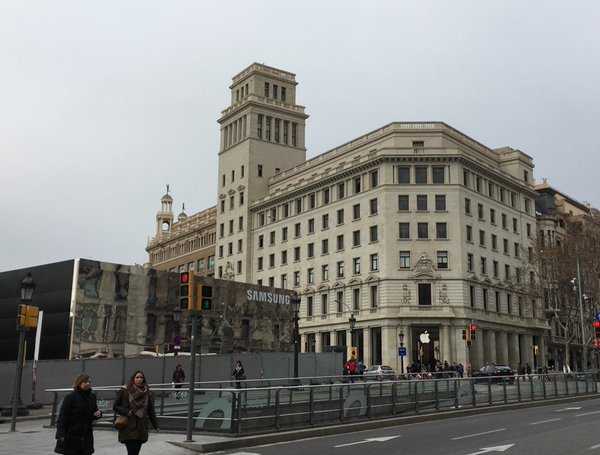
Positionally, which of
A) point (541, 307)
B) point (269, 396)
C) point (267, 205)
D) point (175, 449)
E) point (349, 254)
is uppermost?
point (267, 205)

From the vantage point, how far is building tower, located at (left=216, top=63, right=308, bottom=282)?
292ft

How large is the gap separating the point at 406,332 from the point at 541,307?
20502 mm

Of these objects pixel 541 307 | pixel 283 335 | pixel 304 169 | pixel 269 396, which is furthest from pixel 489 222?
pixel 269 396

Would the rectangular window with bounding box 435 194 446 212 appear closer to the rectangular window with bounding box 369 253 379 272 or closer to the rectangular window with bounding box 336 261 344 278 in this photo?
the rectangular window with bounding box 369 253 379 272

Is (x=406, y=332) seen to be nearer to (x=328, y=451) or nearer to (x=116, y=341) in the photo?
(x=116, y=341)

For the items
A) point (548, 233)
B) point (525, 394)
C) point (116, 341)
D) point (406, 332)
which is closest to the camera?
point (525, 394)

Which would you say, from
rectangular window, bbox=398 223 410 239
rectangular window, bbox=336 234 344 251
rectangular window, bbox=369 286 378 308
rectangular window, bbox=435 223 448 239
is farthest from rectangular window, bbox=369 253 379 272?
rectangular window, bbox=435 223 448 239

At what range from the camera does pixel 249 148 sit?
89250mm

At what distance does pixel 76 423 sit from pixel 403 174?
63616 mm

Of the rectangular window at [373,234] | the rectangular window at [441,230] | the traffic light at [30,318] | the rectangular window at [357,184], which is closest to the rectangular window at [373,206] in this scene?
the rectangular window at [373,234]

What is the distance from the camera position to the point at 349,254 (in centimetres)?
7288

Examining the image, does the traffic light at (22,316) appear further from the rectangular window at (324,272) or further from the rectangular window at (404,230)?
the rectangular window at (324,272)

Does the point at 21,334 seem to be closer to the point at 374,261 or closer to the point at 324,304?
the point at 374,261

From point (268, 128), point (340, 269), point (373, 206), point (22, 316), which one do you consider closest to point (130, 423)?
point (22, 316)
